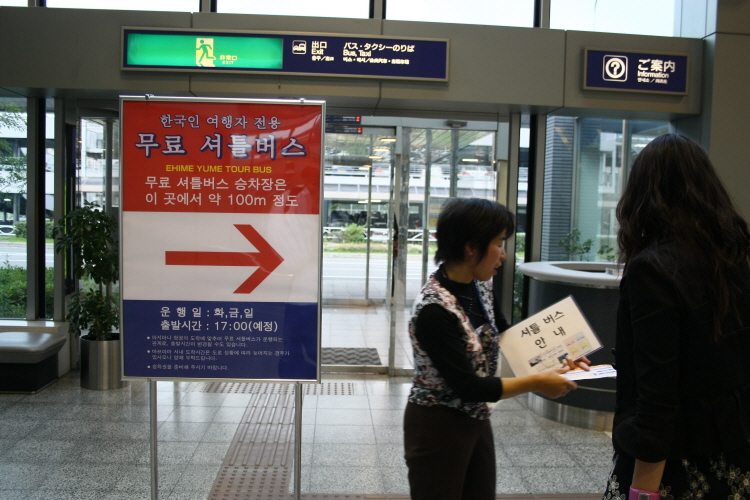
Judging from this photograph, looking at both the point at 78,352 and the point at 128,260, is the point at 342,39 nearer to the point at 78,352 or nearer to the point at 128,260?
the point at 128,260

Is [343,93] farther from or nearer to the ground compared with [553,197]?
farther from the ground

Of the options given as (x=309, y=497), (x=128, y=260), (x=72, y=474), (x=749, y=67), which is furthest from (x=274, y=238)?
(x=749, y=67)

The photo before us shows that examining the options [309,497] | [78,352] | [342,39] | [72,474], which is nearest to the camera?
[309,497]

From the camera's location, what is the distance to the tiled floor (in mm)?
3160

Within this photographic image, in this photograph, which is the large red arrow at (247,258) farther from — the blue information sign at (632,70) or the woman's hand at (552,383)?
the blue information sign at (632,70)

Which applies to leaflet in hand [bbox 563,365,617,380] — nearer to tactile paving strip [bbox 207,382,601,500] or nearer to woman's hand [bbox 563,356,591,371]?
woman's hand [bbox 563,356,591,371]

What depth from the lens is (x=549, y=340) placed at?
5.82 feet

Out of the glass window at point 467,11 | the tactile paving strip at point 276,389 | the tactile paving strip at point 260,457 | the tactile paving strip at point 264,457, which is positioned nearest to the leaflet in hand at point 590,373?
the tactile paving strip at point 264,457

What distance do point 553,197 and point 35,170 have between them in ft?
15.9

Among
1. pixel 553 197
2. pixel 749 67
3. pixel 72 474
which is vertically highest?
pixel 749 67

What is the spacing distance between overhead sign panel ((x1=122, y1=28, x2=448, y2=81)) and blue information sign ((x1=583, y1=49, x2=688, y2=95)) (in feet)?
4.08

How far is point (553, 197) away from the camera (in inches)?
222

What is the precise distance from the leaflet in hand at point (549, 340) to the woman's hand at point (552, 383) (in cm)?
12

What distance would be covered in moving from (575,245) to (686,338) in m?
4.59
